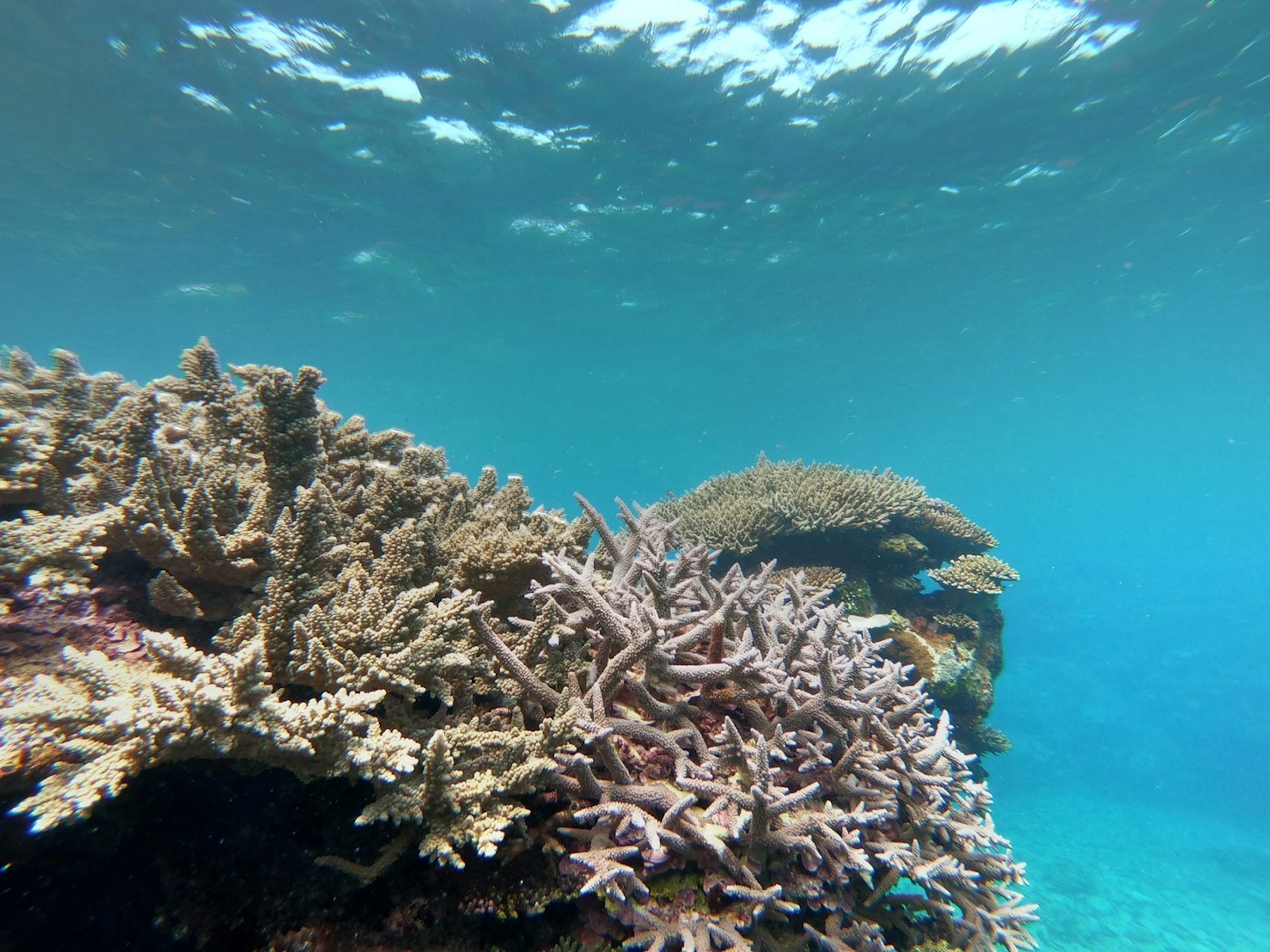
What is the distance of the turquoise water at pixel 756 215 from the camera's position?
1483cm

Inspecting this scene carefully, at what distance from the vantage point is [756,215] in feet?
79.4

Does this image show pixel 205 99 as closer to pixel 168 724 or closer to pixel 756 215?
pixel 756 215

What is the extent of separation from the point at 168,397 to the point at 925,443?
124 meters

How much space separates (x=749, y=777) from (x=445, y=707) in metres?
1.49

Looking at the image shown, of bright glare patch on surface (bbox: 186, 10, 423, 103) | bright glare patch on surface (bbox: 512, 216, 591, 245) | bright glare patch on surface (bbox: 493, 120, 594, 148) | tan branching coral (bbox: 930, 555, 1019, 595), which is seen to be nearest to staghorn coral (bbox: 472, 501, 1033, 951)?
tan branching coral (bbox: 930, 555, 1019, 595)

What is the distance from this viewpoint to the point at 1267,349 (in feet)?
155

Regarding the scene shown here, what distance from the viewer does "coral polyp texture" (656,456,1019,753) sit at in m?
7.19

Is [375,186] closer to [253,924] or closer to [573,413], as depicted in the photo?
[253,924]

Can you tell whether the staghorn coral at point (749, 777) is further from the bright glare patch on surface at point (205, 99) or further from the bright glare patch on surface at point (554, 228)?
the bright glare patch on surface at point (554, 228)

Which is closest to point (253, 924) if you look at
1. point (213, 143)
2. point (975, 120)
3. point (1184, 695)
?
point (975, 120)

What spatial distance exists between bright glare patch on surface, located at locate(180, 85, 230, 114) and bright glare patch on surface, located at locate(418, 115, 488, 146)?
19.8 ft

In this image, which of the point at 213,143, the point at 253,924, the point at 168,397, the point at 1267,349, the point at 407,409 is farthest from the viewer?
the point at 407,409

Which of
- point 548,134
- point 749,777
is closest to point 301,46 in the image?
point 548,134

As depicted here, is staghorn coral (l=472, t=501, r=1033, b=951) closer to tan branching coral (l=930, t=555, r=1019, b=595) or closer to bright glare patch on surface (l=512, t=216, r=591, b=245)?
tan branching coral (l=930, t=555, r=1019, b=595)
